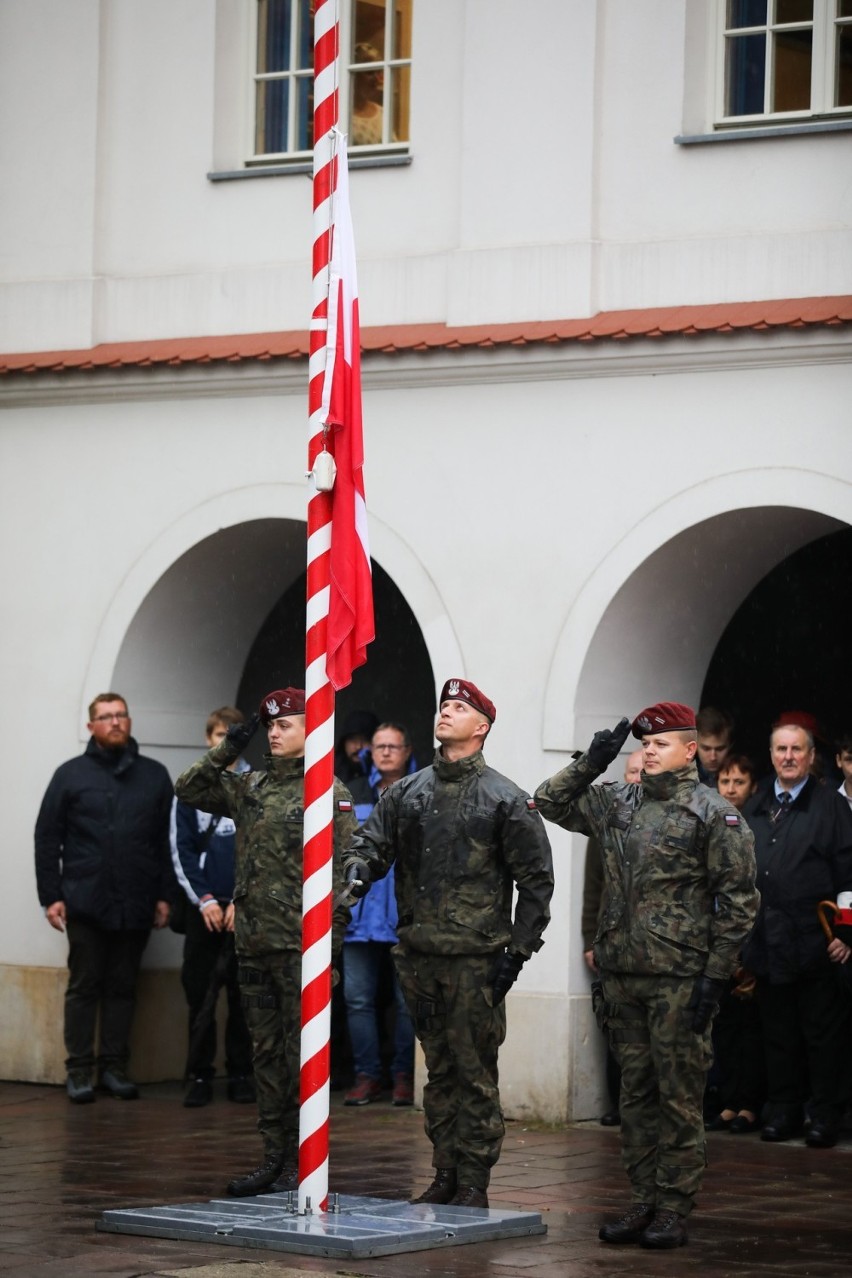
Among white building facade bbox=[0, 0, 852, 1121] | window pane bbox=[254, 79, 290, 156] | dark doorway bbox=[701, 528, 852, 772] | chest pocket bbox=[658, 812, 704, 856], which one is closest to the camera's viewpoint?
chest pocket bbox=[658, 812, 704, 856]

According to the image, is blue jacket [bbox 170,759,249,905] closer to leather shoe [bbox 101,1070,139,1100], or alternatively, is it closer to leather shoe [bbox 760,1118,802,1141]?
leather shoe [bbox 101,1070,139,1100]

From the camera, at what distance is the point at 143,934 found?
13156mm

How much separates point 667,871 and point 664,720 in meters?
0.57

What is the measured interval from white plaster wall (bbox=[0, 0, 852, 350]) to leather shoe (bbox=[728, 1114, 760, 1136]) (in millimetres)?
4141

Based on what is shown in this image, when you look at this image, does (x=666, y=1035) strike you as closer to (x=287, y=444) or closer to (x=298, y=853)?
(x=298, y=853)

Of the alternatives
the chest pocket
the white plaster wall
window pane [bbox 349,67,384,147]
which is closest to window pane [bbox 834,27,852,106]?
the white plaster wall

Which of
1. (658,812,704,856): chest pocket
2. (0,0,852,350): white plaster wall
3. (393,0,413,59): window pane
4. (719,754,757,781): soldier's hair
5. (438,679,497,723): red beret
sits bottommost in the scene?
(658,812,704,856): chest pocket

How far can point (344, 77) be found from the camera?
13562mm

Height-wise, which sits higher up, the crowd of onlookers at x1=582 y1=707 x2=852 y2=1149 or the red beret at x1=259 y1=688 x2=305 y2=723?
the red beret at x1=259 y1=688 x2=305 y2=723

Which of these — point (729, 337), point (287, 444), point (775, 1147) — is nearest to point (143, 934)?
point (287, 444)

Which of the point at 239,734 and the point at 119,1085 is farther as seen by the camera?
the point at 119,1085

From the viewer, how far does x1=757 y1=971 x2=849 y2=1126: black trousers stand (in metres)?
11.4

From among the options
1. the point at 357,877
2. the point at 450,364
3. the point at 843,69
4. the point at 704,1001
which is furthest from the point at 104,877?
the point at 843,69

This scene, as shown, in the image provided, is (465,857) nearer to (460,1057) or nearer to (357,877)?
(357,877)
